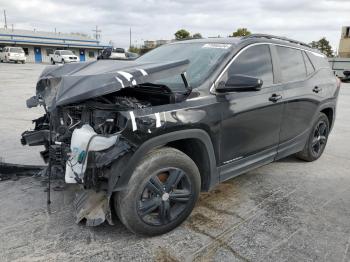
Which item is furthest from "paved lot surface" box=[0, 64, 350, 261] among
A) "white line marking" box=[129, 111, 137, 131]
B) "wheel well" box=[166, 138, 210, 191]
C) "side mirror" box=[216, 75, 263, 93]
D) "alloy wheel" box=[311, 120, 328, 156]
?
"side mirror" box=[216, 75, 263, 93]

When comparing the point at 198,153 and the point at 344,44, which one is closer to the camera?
the point at 198,153

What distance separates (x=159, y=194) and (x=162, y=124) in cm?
63

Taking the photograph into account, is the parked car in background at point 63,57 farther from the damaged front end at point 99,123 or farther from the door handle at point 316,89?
the damaged front end at point 99,123

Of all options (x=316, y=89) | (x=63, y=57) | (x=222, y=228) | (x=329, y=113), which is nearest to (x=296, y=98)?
(x=316, y=89)

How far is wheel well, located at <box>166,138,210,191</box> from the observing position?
316cm

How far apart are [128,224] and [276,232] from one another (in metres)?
1.39

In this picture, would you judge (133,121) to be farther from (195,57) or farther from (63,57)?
(63,57)

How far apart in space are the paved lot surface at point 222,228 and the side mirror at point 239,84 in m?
1.29

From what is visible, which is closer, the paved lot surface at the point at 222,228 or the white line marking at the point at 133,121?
the white line marking at the point at 133,121

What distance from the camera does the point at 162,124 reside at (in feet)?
9.13

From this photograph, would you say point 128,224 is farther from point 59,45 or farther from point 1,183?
point 59,45

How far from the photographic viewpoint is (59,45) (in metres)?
55.7

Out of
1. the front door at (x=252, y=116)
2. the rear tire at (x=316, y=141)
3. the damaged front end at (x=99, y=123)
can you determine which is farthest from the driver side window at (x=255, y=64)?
the rear tire at (x=316, y=141)

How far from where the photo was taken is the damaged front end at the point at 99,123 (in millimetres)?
2625
